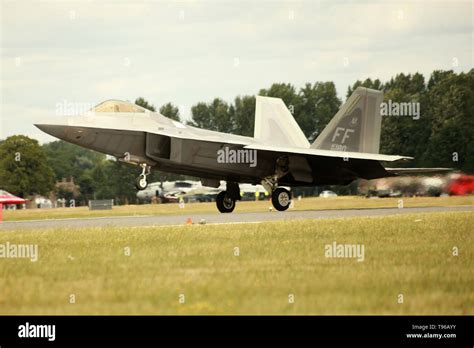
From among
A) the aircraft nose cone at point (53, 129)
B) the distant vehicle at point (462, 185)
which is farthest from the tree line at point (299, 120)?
the aircraft nose cone at point (53, 129)

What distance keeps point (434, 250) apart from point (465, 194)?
18303 millimetres

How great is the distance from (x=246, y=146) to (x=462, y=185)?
419 inches

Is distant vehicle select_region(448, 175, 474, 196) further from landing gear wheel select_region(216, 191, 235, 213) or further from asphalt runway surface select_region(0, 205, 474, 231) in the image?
Answer: landing gear wheel select_region(216, 191, 235, 213)

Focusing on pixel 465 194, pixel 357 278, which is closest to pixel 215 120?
pixel 465 194

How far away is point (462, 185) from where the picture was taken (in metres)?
29.1

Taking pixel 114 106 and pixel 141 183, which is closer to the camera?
pixel 141 183

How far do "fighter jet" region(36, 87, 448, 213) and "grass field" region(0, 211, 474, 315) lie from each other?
6274mm

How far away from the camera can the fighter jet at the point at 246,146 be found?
20703 millimetres

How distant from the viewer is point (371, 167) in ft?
79.5

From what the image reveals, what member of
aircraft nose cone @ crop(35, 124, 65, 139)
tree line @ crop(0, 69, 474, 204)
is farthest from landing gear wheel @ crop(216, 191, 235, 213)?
tree line @ crop(0, 69, 474, 204)

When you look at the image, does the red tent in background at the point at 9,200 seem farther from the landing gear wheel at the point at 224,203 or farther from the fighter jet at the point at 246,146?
the fighter jet at the point at 246,146

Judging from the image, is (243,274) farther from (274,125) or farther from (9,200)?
(9,200)

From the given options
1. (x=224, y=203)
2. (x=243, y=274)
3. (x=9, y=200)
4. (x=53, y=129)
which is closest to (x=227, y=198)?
(x=224, y=203)

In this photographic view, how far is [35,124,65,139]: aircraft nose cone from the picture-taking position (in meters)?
19.7
